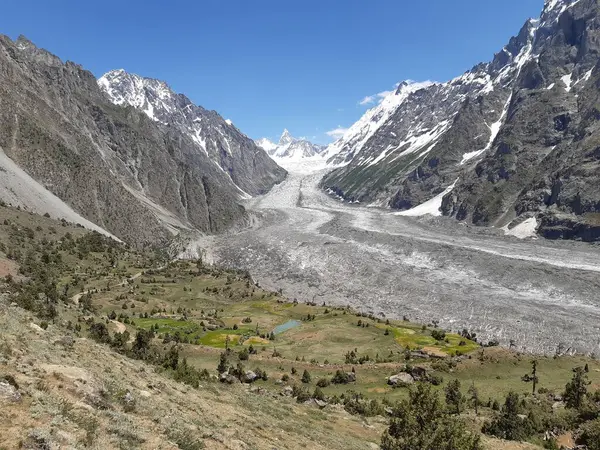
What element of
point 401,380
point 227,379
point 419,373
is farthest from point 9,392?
point 419,373

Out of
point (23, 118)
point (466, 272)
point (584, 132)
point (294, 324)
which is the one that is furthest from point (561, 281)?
point (23, 118)

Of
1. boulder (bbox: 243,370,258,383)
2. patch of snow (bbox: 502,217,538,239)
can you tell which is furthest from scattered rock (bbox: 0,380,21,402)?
patch of snow (bbox: 502,217,538,239)

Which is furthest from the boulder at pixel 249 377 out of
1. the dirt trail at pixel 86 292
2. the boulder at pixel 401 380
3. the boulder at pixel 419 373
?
the dirt trail at pixel 86 292

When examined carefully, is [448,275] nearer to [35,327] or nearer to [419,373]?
[419,373]

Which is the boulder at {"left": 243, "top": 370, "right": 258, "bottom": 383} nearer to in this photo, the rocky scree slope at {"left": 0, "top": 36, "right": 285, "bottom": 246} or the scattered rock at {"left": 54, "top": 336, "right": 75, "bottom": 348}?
the scattered rock at {"left": 54, "top": 336, "right": 75, "bottom": 348}

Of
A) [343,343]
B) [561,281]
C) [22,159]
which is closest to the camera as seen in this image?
[343,343]

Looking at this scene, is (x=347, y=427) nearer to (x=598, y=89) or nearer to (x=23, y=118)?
(x=23, y=118)
